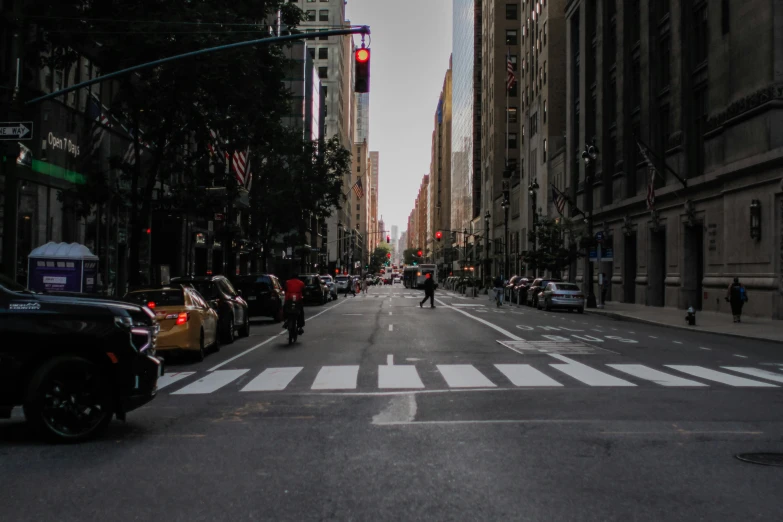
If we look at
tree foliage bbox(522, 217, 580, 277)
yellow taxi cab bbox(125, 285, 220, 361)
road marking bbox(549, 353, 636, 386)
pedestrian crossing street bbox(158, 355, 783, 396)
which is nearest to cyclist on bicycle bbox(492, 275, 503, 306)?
tree foliage bbox(522, 217, 580, 277)

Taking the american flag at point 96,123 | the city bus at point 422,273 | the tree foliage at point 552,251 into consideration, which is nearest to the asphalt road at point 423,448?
the american flag at point 96,123

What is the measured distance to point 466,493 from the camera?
5590 millimetres

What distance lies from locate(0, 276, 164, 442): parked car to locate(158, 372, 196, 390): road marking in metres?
4.32

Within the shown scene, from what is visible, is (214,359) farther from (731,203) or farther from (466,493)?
(731,203)

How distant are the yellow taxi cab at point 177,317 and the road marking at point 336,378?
10.0 ft

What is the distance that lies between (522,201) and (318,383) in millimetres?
76738

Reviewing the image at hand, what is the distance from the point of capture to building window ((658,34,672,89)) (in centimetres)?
4306

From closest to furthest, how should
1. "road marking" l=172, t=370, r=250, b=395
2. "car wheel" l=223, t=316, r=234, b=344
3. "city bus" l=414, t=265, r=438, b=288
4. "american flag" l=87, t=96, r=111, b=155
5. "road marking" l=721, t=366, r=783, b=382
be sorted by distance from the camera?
"road marking" l=172, t=370, r=250, b=395 < "road marking" l=721, t=366, r=783, b=382 < "car wheel" l=223, t=316, r=234, b=344 < "american flag" l=87, t=96, r=111, b=155 < "city bus" l=414, t=265, r=438, b=288

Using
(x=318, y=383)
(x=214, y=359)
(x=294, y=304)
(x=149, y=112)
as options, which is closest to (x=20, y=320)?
(x=318, y=383)

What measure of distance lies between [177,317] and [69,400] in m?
7.93

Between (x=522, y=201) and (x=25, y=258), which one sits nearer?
(x=25, y=258)

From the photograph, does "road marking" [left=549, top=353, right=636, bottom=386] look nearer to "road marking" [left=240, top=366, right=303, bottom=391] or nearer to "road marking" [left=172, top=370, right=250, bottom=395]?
"road marking" [left=240, top=366, right=303, bottom=391]

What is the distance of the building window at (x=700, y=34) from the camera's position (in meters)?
37.7

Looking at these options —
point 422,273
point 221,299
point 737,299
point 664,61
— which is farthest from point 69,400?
point 422,273
